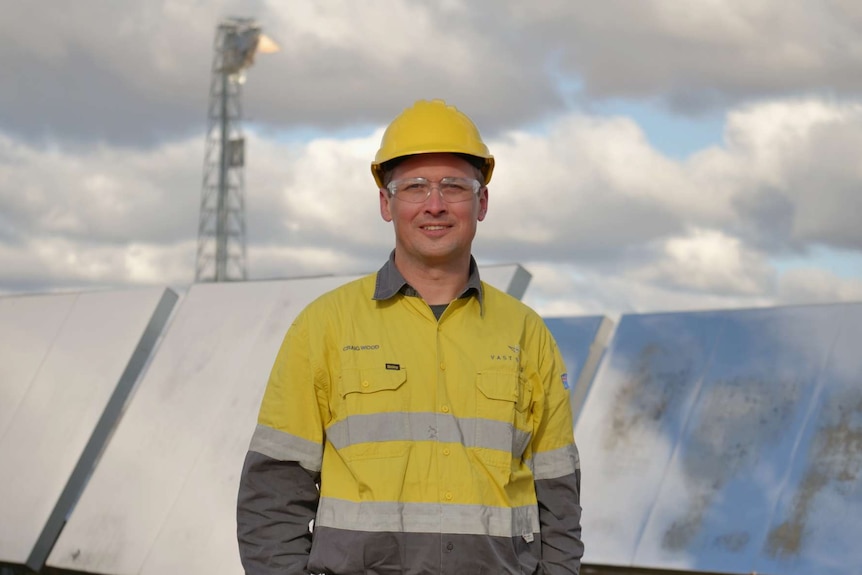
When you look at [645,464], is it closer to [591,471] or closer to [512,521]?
[591,471]

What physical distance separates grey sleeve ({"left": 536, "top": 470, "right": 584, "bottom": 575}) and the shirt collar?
19.4 inches

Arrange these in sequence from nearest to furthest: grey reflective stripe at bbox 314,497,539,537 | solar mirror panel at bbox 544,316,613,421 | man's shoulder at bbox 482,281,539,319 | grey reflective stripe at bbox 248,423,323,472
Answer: grey reflective stripe at bbox 314,497,539,537
grey reflective stripe at bbox 248,423,323,472
man's shoulder at bbox 482,281,539,319
solar mirror panel at bbox 544,316,613,421

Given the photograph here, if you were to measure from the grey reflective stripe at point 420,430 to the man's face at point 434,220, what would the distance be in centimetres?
38

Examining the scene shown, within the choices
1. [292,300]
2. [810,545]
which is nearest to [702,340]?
[810,545]

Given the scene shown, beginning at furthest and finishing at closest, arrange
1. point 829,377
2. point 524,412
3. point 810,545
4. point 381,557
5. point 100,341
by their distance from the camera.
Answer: point 100,341 < point 829,377 < point 810,545 < point 524,412 < point 381,557

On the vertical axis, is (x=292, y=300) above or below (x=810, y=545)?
above

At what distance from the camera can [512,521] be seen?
2801mm

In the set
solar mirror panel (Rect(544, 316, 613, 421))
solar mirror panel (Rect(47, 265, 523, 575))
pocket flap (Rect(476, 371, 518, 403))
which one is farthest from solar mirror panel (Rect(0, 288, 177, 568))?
pocket flap (Rect(476, 371, 518, 403))

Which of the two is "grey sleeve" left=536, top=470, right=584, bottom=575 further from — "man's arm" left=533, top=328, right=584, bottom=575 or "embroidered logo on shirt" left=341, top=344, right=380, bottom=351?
"embroidered logo on shirt" left=341, top=344, right=380, bottom=351

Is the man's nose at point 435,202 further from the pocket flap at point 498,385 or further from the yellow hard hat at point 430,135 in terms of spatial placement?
the pocket flap at point 498,385

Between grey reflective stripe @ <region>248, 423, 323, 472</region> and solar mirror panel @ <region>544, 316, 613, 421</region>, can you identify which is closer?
grey reflective stripe @ <region>248, 423, 323, 472</region>

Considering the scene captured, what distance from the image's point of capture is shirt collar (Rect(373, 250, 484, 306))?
2.90 metres

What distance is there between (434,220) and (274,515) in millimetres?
787

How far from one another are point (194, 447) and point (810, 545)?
12.9 feet
